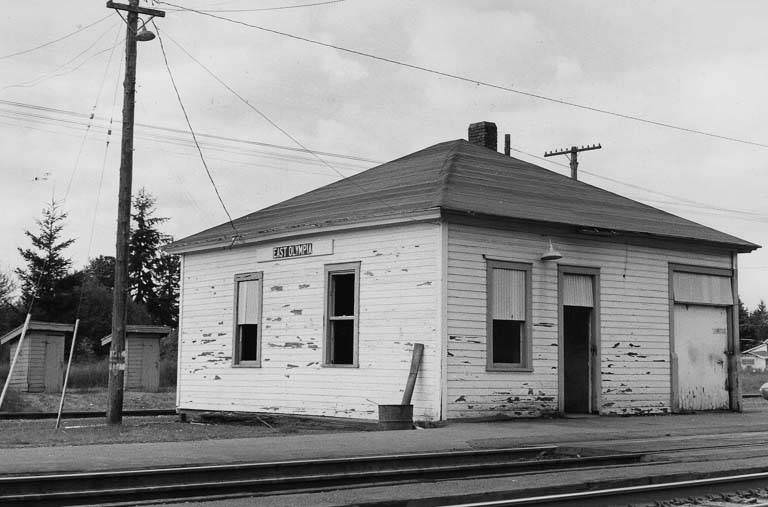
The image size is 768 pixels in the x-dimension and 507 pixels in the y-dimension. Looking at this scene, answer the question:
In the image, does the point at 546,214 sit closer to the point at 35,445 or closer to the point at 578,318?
the point at 578,318

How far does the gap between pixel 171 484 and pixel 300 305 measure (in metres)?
10.2

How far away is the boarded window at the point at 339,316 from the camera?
1998 cm

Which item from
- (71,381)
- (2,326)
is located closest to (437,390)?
(71,381)

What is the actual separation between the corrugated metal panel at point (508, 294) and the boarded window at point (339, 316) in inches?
115

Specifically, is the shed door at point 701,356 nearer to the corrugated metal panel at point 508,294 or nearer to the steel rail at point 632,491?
the corrugated metal panel at point 508,294

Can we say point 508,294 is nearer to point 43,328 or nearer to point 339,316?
point 339,316

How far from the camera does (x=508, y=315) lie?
741 inches

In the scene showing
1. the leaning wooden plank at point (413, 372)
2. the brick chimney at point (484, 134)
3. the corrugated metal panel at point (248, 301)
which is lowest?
the leaning wooden plank at point (413, 372)

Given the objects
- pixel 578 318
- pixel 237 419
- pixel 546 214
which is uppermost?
pixel 546 214

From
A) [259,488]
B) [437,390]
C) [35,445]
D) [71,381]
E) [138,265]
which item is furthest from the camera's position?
[138,265]

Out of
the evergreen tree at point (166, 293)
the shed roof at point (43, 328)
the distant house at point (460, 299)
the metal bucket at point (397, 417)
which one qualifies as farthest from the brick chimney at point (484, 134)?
the evergreen tree at point (166, 293)

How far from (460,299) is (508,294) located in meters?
1.32

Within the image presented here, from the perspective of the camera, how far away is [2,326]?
62.1 metres

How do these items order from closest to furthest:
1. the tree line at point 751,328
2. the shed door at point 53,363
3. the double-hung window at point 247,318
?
the double-hung window at point 247,318
the shed door at point 53,363
the tree line at point 751,328
